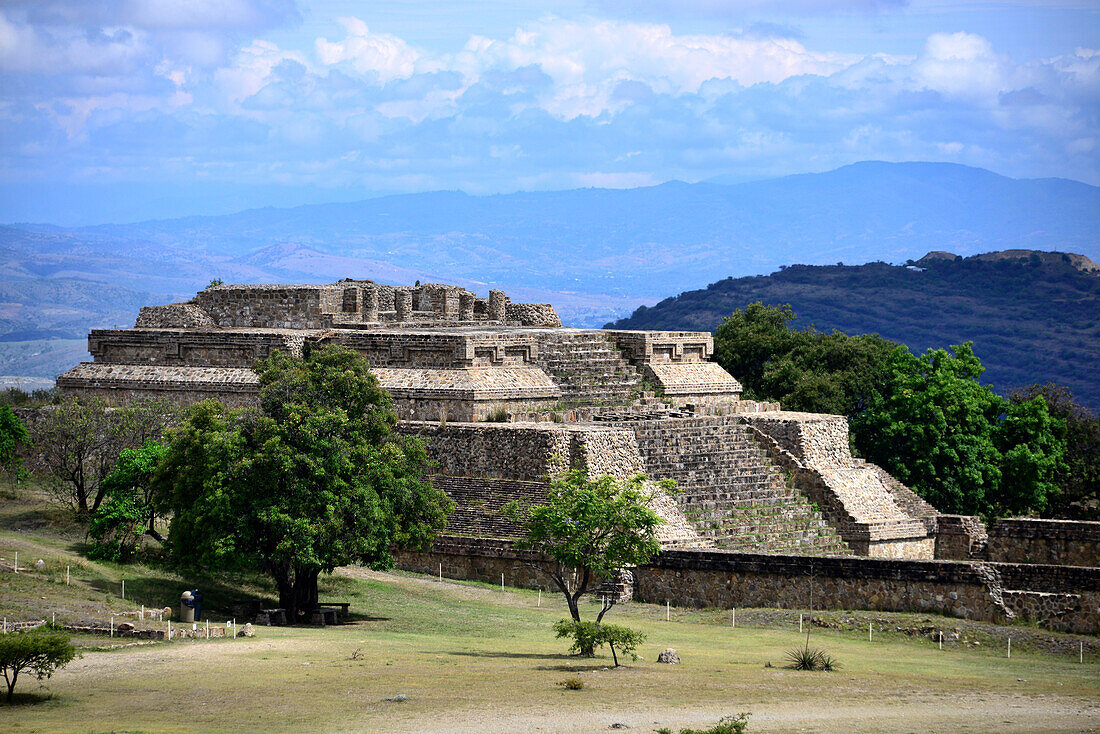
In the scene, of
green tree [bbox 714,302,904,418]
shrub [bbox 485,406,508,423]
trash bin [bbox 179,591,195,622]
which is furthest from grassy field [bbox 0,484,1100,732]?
green tree [bbox 714,302,904,418]

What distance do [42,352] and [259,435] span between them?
170 meters

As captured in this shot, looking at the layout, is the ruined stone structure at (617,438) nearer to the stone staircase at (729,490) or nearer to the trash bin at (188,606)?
the stone staircase at (729,490)

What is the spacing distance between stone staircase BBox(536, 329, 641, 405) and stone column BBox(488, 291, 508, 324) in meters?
5.26

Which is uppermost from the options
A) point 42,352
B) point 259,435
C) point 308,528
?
point 42,352

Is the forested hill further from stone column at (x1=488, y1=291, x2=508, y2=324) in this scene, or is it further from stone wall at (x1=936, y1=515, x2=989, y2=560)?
stone wall at (x1=936, y1=515, x2=989, y2=560)

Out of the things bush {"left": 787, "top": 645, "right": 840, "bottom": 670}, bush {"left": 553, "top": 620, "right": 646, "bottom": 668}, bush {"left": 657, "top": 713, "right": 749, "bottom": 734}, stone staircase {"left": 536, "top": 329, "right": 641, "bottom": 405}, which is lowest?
bush {"left": 657, "top": 713, "right": 749, "bottom": 734}

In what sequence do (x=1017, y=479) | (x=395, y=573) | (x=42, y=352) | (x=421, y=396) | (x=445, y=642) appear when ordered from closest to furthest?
1. (x=445, y=642)
2. (x=395, y=573)
3. (x=421, y=396)
4. (x=1017, y=479)
5. (x=42, y=352)

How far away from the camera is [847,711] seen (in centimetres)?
1731

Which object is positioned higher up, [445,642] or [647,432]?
[647,432]

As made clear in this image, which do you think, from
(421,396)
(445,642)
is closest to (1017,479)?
(421,396)

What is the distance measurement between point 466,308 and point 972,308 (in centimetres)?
15655

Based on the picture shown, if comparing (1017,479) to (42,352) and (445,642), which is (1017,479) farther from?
(42,352)

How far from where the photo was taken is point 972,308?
613 feet

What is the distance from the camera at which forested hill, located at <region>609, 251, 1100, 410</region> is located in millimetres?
166375
